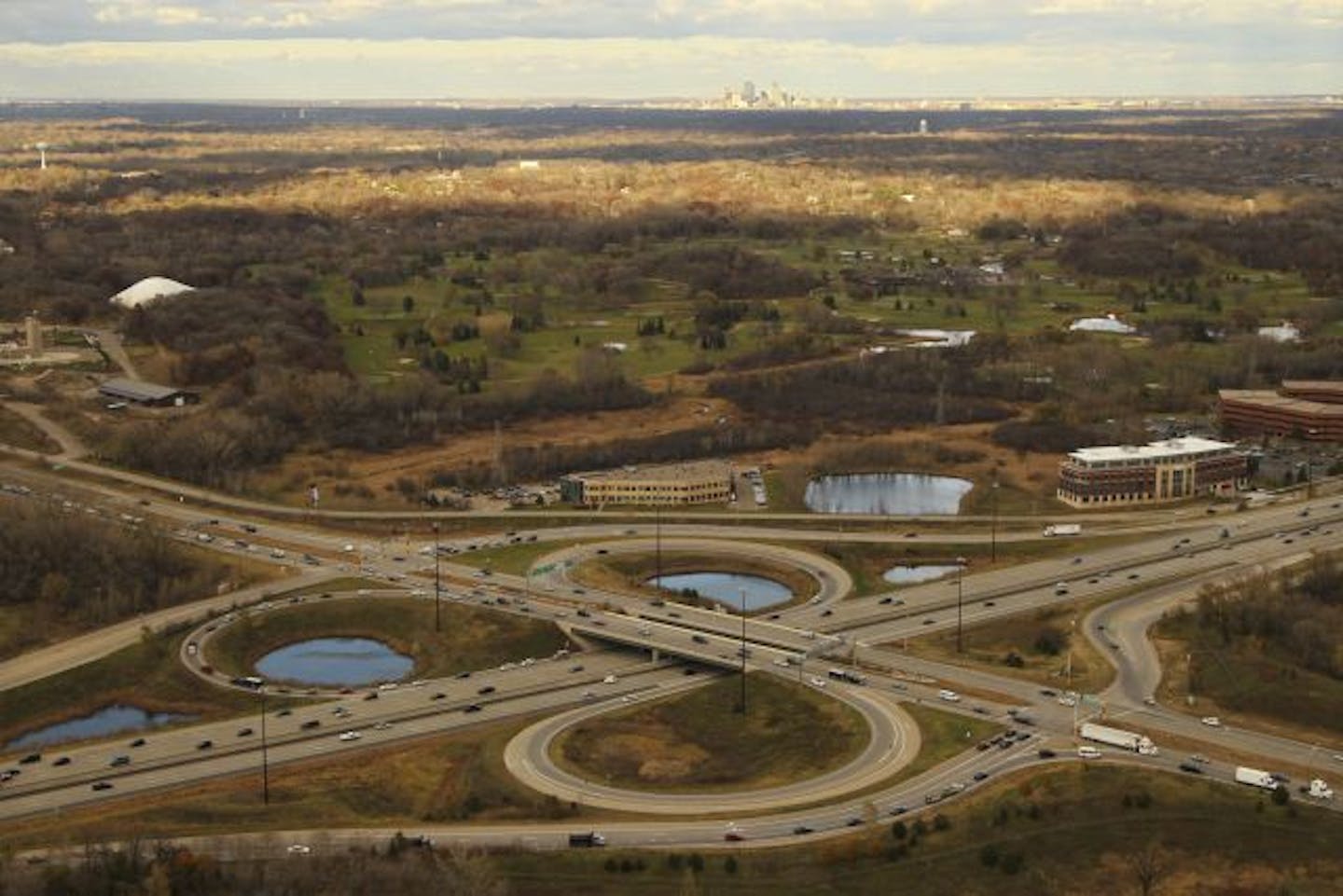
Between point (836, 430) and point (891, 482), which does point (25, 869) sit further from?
point (836, 430)

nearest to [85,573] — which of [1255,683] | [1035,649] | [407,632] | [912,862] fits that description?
[407,632]

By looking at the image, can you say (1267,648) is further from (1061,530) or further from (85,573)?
(85,573)

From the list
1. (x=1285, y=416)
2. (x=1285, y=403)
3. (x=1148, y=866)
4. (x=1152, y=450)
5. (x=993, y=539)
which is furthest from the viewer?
(x=1285, y=403)

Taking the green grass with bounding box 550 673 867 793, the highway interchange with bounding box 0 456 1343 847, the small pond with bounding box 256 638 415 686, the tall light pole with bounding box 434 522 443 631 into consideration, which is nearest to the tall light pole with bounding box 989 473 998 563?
the highway interchange with bounding box 0 456 1343 847

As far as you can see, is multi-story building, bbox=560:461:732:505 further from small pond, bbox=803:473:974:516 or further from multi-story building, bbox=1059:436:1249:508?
multi-story building, bbox=1059:436:1249:508

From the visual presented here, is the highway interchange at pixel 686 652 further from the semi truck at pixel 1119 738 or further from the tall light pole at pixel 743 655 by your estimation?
the semi truck at pixel 1119 738

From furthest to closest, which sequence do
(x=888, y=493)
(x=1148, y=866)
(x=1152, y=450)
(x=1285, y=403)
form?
1. (x=1285, y=403)
2. (x=888, y=493)
3. (x=1152, y=450)
4. (x=1148, y=866)
